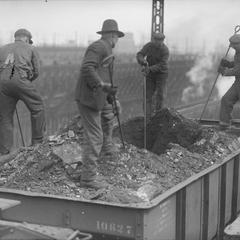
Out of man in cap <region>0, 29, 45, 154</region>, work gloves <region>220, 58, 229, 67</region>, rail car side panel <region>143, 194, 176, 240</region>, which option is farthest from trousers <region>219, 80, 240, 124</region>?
rail car side panel <region>143, 194, 176, 240</region>

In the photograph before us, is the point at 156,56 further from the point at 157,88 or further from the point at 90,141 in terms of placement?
the point at 90,141

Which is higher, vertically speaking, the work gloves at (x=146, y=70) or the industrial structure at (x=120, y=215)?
the work gloves at (x=146, y=70)

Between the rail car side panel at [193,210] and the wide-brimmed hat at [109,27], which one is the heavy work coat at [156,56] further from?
the rail car side panel at [193,210]

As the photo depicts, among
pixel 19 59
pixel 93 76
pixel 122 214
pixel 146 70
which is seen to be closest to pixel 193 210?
pixel 122 214

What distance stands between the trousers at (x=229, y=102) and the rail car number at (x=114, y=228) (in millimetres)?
4319

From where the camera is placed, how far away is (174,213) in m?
4.56

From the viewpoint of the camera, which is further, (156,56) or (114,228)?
(156,56)

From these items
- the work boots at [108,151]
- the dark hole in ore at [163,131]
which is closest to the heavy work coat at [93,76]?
the work boots at [108,151]

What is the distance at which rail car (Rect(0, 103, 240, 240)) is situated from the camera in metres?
4.08

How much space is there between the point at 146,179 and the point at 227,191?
126 cm

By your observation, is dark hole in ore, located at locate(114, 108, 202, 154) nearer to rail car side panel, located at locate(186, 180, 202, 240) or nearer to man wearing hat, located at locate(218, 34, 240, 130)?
man wearing hat, located at locate(218, 34, 240, 130)

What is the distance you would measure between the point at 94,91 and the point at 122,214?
1314 millimetres

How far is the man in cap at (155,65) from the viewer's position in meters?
8.60

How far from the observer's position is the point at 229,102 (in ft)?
27.1
